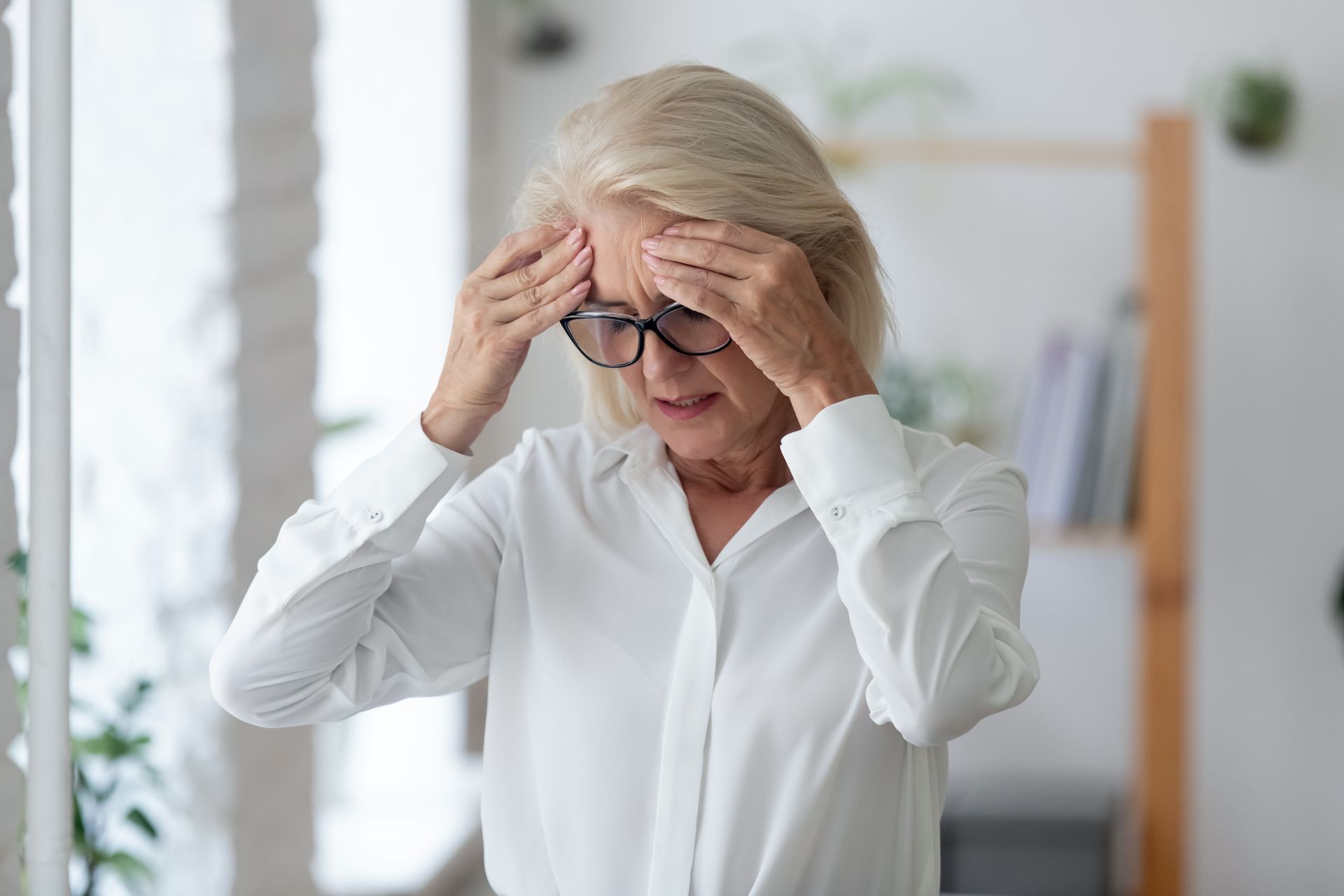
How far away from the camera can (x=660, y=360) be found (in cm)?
111

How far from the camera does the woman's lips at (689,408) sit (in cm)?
116

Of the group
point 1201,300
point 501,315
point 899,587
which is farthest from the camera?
point 1201,300

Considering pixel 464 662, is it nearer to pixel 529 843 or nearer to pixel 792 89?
pixel 529 843

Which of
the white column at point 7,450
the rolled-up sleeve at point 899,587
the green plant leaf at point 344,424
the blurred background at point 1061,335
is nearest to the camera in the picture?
the rolled-up sleeve at point 899,587

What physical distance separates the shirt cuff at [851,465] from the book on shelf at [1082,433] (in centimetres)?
173

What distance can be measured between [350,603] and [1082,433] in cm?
195

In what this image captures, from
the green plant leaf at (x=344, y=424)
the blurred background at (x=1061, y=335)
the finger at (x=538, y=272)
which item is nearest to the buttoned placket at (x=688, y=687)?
the finger at (x=538, y=272)

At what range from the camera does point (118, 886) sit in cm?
173

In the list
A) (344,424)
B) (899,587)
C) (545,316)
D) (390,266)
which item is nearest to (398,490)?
(545,316)

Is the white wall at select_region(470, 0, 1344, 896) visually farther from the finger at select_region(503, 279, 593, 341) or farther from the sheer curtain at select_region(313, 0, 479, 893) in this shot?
the finger at select_region(503, 279, 593, 341)

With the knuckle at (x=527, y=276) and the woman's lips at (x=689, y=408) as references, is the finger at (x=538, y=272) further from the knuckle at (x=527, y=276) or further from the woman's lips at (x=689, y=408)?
the woman's lips at (x=689, y=408)

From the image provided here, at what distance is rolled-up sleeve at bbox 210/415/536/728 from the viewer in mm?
1058

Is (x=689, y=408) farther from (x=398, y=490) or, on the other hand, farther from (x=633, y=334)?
(x=398, y=490)

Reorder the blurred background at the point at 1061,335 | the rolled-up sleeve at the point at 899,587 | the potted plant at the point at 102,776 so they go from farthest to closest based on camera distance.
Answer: the blurred background at the point at 1061,335 < the potted plant at the point at 102,776 < the rolled-up sleeve at the point at 899,587
